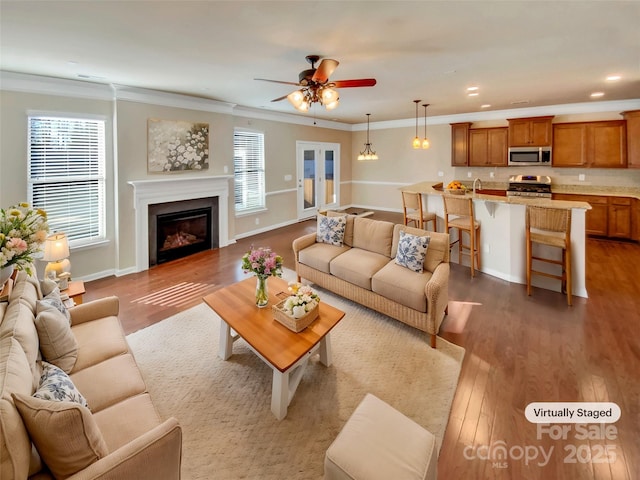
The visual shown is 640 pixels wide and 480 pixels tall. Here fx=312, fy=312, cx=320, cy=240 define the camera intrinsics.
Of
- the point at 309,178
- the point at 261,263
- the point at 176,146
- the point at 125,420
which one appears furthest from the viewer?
the point at 309,178

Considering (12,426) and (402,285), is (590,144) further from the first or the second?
(12,426)

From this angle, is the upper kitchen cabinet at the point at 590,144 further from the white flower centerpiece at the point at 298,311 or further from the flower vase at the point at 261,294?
the flower vase at the point at 261,294

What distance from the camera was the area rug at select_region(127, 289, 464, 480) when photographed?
1.89m

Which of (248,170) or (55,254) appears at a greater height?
(248,170)

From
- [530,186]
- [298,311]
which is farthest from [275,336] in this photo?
[530,186]

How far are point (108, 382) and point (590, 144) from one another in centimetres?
837

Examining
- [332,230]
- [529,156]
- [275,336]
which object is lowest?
[275,336]

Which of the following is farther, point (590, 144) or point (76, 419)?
point (590, 144)

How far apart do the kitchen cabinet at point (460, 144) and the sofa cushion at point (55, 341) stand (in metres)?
8.16

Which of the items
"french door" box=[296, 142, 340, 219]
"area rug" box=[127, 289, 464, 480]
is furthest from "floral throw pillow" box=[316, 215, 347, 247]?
"french door" box=[296, 142, 340, 219]

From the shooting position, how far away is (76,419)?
1205 mm

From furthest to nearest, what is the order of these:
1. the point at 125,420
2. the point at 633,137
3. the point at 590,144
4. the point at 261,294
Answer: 1. the point at 590,144
2. the point at 633,137
3. the point at 261,294
4. the point at 125,420

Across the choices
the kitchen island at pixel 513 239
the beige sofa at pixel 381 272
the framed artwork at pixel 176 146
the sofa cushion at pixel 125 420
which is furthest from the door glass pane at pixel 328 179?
the sofa cushion at pixel 125 420

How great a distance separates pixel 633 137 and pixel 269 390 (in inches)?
299
